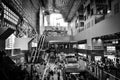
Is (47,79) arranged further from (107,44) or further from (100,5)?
(100,5)

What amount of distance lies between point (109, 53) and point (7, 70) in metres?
11.9

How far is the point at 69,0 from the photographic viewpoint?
56.9 feet

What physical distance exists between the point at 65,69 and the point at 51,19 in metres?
22.2

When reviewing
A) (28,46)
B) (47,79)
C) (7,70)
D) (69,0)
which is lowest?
(47,79)

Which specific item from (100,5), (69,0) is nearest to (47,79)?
(100,5)

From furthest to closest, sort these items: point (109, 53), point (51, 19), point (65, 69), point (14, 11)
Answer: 1. point (51, 19)
2. point (109, 53)
3. point (14, 11)
4. point (65, 69)

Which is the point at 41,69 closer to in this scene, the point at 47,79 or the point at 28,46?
the point at 47,79

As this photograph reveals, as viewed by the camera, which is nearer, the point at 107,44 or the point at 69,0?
the point at 107,44

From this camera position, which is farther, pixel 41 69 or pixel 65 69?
pixel 65 69

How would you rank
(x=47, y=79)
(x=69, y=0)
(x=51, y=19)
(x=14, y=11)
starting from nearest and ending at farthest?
(x=47, y=79), (x=14, y=11), (x=69, y=0), (x=51, y=19)

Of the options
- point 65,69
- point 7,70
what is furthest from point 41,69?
point 7,70

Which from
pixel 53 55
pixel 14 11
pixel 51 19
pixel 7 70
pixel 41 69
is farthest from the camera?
pixel 51 19

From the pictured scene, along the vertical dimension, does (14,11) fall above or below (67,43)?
above

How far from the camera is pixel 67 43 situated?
68.7 ft
